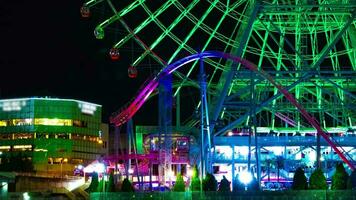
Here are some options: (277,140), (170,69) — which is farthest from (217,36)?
(277,140)

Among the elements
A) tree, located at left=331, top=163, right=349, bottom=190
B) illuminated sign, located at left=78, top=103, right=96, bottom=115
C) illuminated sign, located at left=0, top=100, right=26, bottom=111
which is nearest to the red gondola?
tree, located at left=331, top=163, right=349, bottom=190

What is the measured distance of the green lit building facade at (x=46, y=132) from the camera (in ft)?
381

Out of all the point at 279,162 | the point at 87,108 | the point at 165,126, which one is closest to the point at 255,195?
the point at 165,126

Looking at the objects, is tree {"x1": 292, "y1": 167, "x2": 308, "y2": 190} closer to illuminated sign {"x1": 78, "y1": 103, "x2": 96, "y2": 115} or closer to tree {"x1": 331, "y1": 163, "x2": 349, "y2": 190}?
tree {"x1": 331, "y1": 163, "x2": 349, "y2": 190}

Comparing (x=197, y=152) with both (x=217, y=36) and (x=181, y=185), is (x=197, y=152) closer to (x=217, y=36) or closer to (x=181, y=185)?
(x=217, y=36)

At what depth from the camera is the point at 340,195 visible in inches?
1426

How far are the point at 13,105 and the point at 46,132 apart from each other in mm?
8050

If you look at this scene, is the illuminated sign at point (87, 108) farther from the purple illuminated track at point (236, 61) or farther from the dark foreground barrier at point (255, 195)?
the dark foreground barrier at point (255, 195)

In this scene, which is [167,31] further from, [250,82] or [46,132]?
[46,132]

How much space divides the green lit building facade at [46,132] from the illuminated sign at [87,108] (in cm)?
26

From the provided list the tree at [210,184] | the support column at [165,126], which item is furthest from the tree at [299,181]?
the support column at [165,126]

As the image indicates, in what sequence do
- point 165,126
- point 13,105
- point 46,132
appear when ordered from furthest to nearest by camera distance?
point 13,105 < point 46,132 < point 165,126

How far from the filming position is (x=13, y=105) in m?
120

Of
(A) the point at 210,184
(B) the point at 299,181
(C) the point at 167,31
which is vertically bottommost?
(A) the point at 210,184
